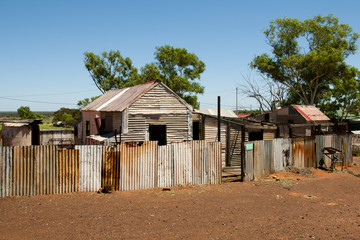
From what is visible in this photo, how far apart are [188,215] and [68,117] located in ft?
203

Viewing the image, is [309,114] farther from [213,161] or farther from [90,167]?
[90,167]

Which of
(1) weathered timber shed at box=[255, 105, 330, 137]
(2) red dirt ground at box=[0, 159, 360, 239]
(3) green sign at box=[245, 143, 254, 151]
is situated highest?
(1) weathered timber shed at box=[255, 105, 330, 137]

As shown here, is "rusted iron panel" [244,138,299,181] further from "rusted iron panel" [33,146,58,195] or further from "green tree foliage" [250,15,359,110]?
"green tree foliage" [250,15,359,110]

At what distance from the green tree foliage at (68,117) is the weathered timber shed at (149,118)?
3580 centimetres

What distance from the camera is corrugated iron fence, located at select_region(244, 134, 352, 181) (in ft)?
45.8

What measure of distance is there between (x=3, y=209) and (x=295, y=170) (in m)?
13.8

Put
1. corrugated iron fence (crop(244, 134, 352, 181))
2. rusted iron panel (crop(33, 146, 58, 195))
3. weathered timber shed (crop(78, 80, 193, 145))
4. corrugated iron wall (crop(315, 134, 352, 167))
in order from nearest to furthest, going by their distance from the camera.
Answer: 1. rusted iron panel (crop(33, 146, 58, 195))
2. corrugated iron fence (crop(244, 134, 352, 181))
3. weathered timber shed (crop(78, 80, 193, 145))
4. corrugated iron wall (crop(315, 134, 352, 167))

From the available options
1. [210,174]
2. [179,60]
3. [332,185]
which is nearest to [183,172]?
[210,174]

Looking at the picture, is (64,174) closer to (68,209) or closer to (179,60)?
(68,209)

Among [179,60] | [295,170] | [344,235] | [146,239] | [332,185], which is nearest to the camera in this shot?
[146,239]

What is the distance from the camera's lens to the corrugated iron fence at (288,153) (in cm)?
1397

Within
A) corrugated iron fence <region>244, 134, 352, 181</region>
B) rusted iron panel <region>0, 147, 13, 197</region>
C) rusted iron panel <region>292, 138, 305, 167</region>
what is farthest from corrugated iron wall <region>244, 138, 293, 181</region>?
rusted iron panel <region>0, 147, 13, 197</region>

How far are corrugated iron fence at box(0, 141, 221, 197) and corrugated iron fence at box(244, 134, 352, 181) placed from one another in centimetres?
207

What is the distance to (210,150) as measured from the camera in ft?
41.3
